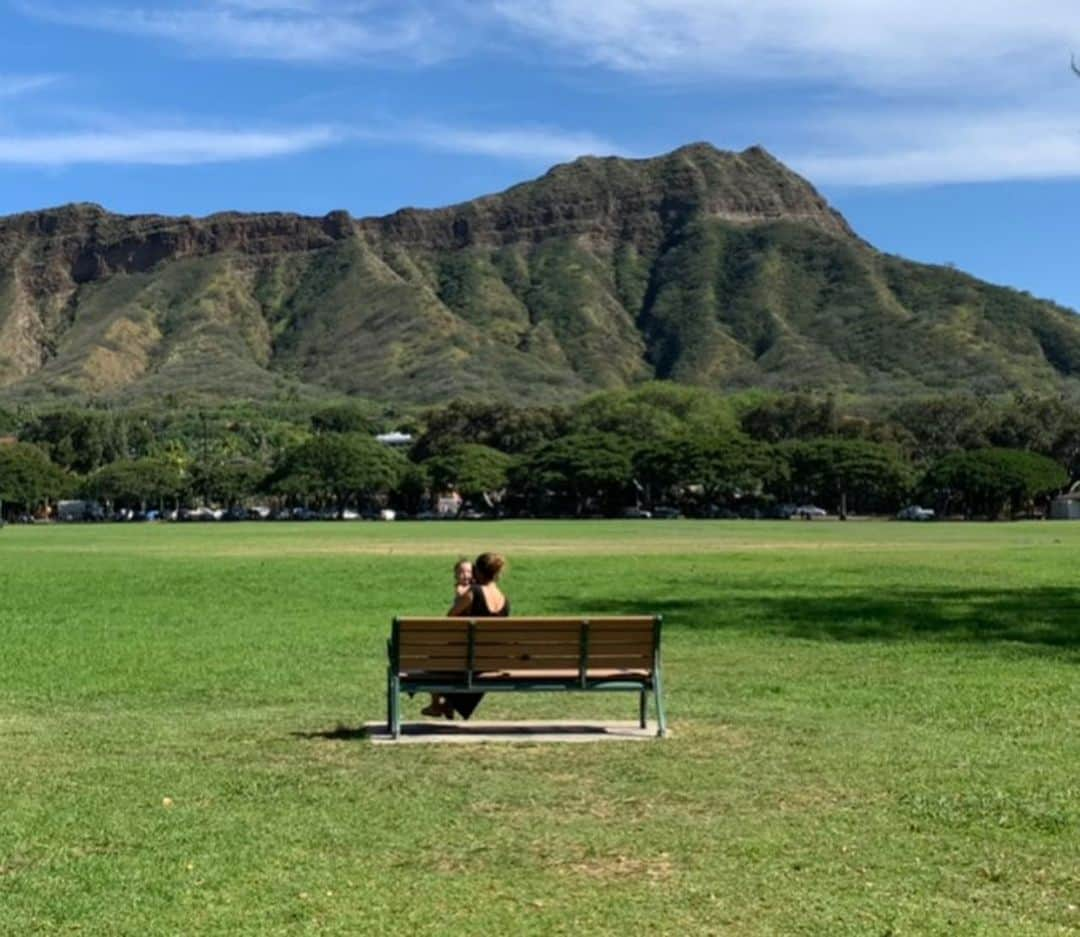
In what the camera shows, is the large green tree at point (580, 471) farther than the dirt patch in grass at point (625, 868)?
Yes

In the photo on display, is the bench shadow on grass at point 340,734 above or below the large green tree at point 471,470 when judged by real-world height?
below

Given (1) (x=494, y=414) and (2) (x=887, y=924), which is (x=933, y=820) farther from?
(1) (x=494, y=414)

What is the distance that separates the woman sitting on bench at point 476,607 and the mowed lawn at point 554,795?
670 millimetres

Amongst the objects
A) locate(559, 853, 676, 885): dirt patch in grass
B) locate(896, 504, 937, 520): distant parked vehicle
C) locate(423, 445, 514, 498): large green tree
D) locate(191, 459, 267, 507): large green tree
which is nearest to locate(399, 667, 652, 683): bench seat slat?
locate(559, 853, 676, 885): dirt patch in grass

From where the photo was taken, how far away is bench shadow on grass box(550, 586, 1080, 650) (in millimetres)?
20531

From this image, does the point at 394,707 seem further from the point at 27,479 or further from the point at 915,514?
the point at 27,479

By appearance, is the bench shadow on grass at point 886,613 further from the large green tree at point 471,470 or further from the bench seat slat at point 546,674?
the large green tree at point 471,470

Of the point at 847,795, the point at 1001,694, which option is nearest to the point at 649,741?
the point at 847,795

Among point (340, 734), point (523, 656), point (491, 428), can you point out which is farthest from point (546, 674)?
point (491, 428)

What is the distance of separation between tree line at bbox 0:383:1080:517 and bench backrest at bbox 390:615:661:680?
11231cm

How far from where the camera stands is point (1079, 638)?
1981 cm

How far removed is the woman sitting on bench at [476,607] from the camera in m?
12.5

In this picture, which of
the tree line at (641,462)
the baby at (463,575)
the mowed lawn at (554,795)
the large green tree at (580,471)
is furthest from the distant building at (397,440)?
the baby at (463,575)

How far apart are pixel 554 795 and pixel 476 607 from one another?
11.4 feet
